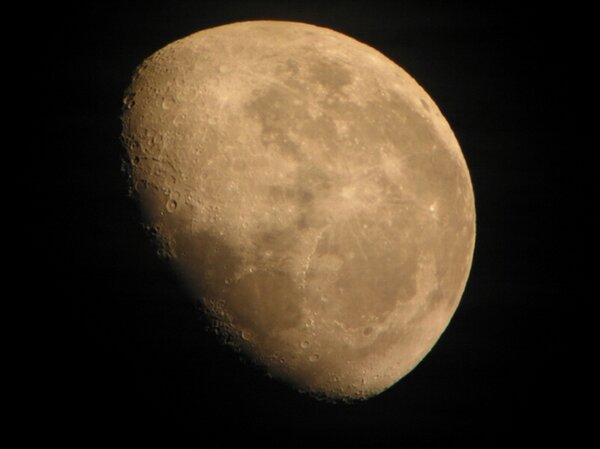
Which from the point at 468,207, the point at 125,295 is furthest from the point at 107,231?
the point at 468,207

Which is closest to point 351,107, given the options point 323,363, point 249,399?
point 323,363

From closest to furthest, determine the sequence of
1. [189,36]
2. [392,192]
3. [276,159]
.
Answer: [276,159]
[392,192]
[189,36]

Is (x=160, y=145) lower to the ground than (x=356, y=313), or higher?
higher

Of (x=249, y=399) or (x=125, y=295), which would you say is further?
(x=249, y=399)

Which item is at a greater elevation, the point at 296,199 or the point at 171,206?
the point at 296,199

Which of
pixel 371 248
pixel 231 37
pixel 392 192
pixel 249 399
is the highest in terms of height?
pixel 231 37

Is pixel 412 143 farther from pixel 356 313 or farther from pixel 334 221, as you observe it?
pixel 356 313

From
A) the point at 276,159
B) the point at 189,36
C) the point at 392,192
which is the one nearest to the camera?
the point at 276,159
